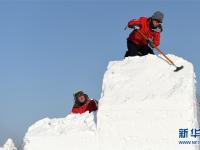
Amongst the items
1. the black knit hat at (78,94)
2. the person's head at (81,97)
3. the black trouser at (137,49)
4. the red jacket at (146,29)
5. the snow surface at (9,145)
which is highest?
the red jacket at (146,29)

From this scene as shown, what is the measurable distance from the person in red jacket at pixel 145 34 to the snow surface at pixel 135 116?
3.42 feet

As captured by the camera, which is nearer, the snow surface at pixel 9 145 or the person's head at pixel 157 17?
the person's head at pixel 157 17

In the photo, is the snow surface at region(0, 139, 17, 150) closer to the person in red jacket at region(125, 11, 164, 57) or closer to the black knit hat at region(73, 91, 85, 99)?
the black knit hat at region(73, 91, 85, 99)

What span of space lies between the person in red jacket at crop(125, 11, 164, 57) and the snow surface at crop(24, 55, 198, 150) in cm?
104

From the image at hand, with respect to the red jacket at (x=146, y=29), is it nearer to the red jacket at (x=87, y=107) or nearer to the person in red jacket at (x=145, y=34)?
the person in red jacket at (x=145, y=34)

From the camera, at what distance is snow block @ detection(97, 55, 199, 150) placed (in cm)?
658

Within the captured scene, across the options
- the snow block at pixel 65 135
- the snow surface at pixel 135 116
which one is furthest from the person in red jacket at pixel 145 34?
the snow block at pixel 65 135

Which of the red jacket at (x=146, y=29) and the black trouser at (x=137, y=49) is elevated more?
the red jacket at (x=146, y=29)

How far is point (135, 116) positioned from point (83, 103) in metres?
1.85

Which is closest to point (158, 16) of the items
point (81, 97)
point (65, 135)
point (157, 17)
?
point (157, 17)

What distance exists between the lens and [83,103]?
27.8 ft

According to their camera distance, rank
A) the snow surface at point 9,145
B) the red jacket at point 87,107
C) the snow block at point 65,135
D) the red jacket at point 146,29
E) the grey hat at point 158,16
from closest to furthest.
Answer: the snow block at point 65,135 < the red jacket at point 87,107 < the grey hat at point 158,16 < the red jacket at point 146,29 < the snow surface at point 9,145

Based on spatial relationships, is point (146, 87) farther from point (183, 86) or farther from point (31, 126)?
point (31, 126)

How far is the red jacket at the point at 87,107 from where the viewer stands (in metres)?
8.33
